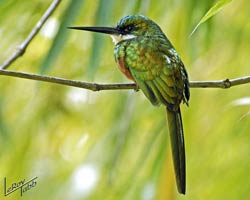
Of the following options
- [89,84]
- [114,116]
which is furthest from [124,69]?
[114,116]

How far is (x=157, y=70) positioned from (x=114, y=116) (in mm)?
1002

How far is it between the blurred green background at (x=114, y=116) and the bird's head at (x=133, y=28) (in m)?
0.04

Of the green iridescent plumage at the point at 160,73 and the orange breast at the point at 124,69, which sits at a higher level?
the green iridescent plumage at the point at 160,73

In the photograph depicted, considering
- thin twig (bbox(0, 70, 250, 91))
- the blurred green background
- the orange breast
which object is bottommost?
the blurred green background

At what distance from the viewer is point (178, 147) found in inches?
69.5

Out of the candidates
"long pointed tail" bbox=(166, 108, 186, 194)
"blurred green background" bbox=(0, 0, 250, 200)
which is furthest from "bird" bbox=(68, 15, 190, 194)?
"blurred green background" bbox=(0, 0, 250, 200)

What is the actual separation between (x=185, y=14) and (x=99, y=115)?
2.59ft

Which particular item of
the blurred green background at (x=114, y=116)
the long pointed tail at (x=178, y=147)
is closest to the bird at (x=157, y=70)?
the long pointed tail at (x=178, y=147)

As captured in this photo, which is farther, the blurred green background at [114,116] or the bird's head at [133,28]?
the blurred green background at [114,116]

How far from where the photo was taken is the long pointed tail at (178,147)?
1.61 meters

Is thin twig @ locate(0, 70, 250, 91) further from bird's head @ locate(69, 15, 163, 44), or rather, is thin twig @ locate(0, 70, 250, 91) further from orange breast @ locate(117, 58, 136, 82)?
bird's head @ locate(69, 15, 163, 44)

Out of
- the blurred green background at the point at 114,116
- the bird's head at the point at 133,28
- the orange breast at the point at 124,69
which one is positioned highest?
the bird's head at the point at 133,28

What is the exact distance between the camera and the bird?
1886 millimetres

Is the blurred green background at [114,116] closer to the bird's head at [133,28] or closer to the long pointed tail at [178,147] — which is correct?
the bird's head at [133,28]
